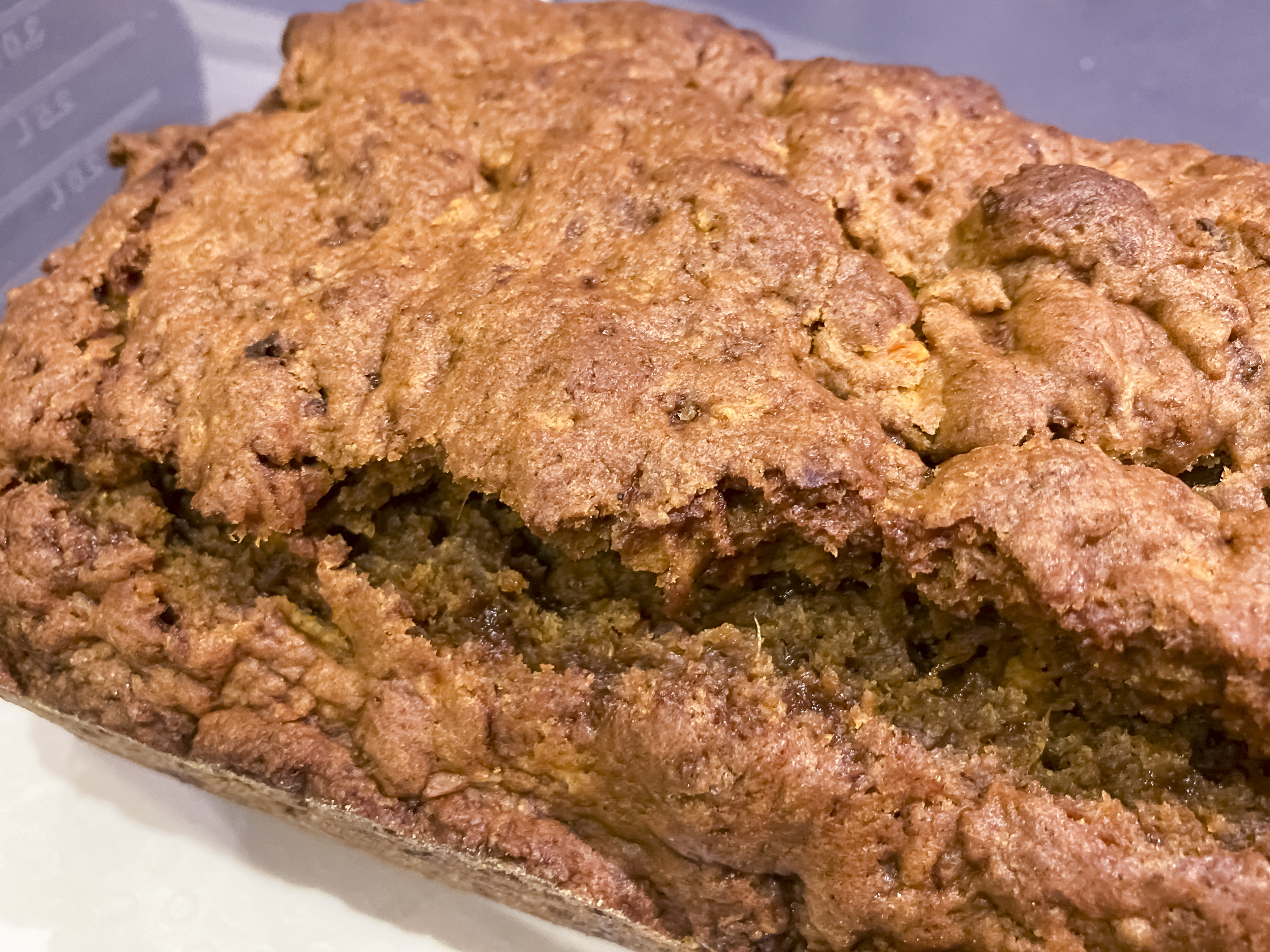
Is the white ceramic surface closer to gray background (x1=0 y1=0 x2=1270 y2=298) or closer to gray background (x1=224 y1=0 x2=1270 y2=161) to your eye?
gray background (x1=0 y1=0 x2=1270 y2=298)

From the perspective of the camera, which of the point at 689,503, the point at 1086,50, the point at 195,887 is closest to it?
the point at 689,503

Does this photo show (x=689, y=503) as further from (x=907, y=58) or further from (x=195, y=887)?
(x=907, y=58)

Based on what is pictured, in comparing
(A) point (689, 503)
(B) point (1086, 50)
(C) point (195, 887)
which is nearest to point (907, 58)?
(B) point (1086, 50)

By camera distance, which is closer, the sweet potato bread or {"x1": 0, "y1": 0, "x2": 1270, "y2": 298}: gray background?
the sweet potato bread

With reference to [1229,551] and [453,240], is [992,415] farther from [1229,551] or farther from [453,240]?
[453,240]

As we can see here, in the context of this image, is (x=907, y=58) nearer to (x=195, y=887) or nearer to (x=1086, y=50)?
(x=1086, y=50)

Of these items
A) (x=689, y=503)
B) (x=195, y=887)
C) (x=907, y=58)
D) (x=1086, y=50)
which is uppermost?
(x=1086, y=50)

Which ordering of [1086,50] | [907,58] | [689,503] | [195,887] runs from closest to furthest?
[689,503]
[195,887]
[1086,50]
[907,58]

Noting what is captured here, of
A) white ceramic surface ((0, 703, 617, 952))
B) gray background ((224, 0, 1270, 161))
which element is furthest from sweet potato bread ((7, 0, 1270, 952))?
gray background ((224, 0, 1270, 161))

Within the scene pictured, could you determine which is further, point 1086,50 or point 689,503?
point 1086,50

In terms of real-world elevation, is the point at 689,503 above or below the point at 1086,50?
below
